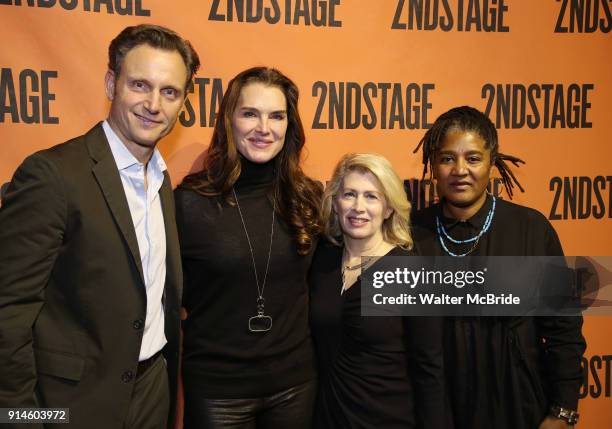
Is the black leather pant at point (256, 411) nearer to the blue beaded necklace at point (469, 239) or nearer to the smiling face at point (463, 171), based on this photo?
the blue beaded necklace at point (469, 239)

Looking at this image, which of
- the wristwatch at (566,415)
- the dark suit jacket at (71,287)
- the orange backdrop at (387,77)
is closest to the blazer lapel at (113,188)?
the dark suit jacket at (71,287)

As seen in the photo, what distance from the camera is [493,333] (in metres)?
2.26

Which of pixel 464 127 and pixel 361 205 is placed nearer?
pixel 361 205

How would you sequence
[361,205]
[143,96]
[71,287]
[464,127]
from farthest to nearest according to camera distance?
[464,127] < [361,205] < [143,96] < [71,287]

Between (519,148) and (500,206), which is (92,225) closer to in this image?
(500,206)

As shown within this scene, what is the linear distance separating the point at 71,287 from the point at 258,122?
0.96 metres

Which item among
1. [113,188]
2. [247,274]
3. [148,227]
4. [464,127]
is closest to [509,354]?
[464,127]

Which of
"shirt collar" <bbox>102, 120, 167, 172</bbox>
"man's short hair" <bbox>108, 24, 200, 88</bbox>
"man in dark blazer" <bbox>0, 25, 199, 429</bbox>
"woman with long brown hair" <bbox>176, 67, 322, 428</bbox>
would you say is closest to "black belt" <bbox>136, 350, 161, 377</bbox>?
"man in dark blazer" <bbox>0, 25, 199, 429</bbox>

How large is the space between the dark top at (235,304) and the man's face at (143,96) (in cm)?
43

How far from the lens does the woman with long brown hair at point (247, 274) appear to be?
6.96 feet

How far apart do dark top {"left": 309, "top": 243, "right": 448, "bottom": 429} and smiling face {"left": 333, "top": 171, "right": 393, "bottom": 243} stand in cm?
22

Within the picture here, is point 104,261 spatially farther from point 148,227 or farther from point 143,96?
point 143,96

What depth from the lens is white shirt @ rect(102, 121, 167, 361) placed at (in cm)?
183

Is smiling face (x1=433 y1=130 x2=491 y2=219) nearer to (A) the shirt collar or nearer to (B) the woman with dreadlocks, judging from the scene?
(B) the woman with dreadlocks
